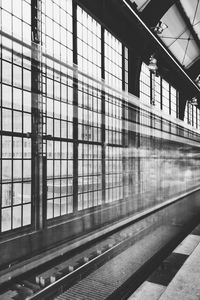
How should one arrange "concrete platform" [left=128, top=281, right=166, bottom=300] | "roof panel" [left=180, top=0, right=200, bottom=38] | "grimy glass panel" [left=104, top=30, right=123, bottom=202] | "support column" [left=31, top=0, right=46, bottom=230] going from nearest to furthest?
"support column" [left=31, top=0, right=46, bottom=230] < "concrete platform" [left=128, top=281, right=166, bottom=300] < "grimy glass panel" [left=104, top=30, right=123, bottom=202] < "roof panel" [left=180, top=0, right=200, bottom=38]

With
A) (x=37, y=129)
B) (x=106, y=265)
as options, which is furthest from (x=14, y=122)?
(x=106, y=265)

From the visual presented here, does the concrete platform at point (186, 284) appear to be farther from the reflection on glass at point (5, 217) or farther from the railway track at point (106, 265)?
the reflection on glass at point (5, 217)

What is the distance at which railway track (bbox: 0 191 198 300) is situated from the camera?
2.58 m

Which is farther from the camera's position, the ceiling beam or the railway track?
the ceiling beam

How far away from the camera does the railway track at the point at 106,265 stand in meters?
2.58

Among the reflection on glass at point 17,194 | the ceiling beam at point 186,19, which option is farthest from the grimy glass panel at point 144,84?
the reflection on glass at point 17,194

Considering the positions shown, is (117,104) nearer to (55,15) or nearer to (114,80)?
(55,15)

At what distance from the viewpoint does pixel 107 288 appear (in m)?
3.34

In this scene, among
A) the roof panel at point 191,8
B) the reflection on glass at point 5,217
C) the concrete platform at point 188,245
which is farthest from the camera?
the roof panel at point 191,8

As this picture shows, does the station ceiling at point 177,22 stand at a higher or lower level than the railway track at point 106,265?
higher

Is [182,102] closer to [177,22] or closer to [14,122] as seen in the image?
[177,22]

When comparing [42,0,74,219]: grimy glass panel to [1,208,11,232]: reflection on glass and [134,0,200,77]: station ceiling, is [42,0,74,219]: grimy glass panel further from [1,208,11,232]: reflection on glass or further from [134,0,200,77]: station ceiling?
[134,0,200,77]: station ceiling

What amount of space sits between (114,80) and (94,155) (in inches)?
208

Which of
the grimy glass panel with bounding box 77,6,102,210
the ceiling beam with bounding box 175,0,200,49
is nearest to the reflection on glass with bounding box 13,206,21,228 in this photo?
the grimy glass panel with bounding box 77,6,102,210
